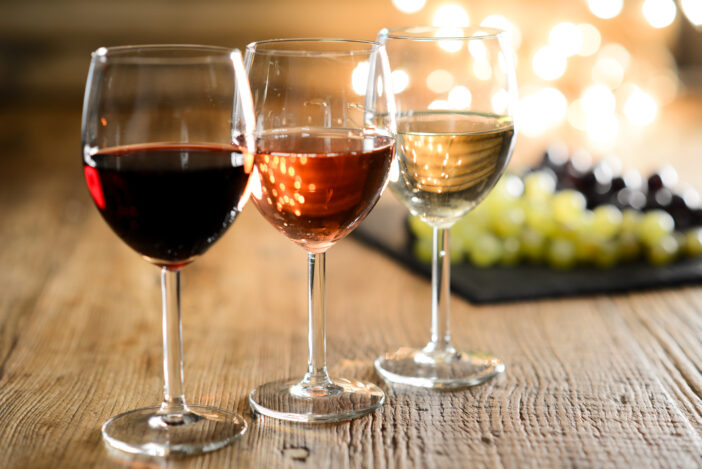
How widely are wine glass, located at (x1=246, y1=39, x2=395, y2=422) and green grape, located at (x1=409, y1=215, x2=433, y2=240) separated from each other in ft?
2.07

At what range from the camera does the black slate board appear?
1.25m

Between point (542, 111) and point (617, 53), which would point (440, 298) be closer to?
point (542, 111)

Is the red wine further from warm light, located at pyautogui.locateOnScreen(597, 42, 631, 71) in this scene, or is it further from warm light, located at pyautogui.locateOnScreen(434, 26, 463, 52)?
warm light, located at pyautogui.locateOnScreen(597, 42, 631, 71)

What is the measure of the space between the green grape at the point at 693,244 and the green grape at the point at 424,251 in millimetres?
441

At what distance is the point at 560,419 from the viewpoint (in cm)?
83

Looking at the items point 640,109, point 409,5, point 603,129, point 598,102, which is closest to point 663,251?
point 603,129

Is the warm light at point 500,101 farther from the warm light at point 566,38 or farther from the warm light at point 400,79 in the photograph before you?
the warm light at point 566,38

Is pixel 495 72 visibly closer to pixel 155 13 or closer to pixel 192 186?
pixel 192 186

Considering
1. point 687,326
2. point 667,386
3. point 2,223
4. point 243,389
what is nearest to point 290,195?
point 243,389

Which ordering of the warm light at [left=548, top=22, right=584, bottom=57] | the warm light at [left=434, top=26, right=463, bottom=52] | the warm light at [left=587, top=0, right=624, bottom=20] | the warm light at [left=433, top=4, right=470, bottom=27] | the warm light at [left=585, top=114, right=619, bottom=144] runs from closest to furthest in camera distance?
the warm light at [left=434, top=26, right=463, bottom=52], the warm light at [left=585, top=114, right=619, bottom=144], the warm light at [left=587, top=0, right=624, bottom=20], the warm light at [left=548, top=22, right=584, bottom=57], the warm light at [left=433, top=4, right=470, bottom=27]

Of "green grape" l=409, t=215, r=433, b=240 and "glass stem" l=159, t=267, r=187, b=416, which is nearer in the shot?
"glass stem" l=159, t=267, r=187, b=416

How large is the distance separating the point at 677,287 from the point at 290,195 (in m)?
0.75

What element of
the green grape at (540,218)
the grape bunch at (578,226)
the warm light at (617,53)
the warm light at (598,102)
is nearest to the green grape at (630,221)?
the grape bunch at (578,226)

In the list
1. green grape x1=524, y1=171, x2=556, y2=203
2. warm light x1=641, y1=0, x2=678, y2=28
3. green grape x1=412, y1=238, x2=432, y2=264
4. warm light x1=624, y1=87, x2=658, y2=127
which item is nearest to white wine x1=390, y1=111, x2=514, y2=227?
green grape x1=412, y1=238, x2=432, y2=264
